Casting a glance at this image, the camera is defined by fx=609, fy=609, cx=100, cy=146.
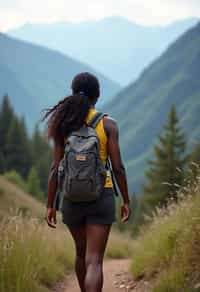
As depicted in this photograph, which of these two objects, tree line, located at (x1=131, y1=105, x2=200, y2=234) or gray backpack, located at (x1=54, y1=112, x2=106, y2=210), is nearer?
gray backpack, located at (x1=54, y1=112, x2=106, y2=210)

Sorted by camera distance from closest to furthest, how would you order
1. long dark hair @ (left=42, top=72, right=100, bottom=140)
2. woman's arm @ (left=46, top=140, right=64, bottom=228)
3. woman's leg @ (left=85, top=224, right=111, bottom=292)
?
woman's leg @ (left=85, top=224, right=111, bottom=292)
long dark hair @ (left=42, top=72, right=100, bottom=140)
woman's arm @ (left=46, top=140, right=64, bottom=228)

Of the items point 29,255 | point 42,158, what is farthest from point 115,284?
point 42,158

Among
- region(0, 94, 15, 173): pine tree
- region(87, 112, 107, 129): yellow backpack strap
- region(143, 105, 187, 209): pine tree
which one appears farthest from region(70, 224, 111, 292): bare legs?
region(0, 94, 15, 173): pine tree

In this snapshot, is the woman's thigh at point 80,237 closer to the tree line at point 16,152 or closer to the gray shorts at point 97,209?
the gray shorts at point 97,209

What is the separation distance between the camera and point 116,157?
477 centimetres

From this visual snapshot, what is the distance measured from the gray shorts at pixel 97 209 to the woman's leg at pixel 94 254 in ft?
0.18

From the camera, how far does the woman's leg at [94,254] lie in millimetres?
4676

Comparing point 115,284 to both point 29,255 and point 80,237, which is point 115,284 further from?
point 80,237

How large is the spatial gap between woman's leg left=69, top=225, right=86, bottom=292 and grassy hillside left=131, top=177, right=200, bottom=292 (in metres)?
0.85

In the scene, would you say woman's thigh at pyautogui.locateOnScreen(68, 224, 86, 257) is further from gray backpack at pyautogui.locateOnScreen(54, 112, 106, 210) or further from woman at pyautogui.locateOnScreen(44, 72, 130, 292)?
gray backpack at pyautogui.locateOnScreen(54, 112, 106, 210)

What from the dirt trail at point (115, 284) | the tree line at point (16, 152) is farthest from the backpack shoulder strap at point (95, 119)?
the tree line at point (16, 152)

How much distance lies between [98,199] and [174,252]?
1.83 m

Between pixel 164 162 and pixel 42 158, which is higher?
pixel 164 162

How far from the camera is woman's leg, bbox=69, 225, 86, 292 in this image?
492cm
